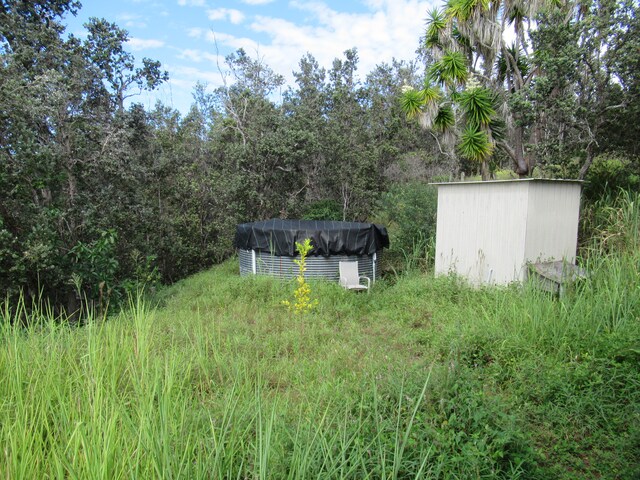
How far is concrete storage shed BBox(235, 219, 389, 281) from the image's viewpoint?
25.6ft

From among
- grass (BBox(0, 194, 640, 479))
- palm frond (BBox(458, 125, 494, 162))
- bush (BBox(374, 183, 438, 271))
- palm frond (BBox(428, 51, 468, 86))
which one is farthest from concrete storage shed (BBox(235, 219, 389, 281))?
palm frond (BBox(428, 51, 468, 86))

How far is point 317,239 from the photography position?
7.81 meters

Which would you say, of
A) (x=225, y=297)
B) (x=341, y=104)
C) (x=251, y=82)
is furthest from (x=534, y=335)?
(x=251, y=82)

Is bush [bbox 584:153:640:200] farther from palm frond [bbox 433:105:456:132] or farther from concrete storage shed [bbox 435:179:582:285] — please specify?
palm frond [bbox 433:105:456:132]

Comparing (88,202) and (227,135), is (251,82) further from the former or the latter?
(88,202)

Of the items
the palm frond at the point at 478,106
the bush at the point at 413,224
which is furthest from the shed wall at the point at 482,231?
the palm frond at the point at 478,106

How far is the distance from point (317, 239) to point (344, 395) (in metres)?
5.64

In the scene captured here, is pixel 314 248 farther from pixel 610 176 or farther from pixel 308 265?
pixel 610 176

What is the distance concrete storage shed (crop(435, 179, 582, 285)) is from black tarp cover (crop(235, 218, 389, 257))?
91.6 inches

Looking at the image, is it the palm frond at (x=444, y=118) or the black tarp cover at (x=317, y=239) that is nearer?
the black tarp cover at (x=317, y=239)

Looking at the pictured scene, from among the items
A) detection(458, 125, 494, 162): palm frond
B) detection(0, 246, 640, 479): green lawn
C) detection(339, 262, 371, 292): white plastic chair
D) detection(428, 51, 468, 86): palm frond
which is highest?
detection(428, 51, 468, 86): palm frond

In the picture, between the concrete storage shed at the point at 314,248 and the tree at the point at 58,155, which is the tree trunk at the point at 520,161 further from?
the tree at the point at 58,155

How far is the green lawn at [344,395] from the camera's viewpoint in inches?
50.2

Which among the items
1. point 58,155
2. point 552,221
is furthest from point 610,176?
point 58,155
